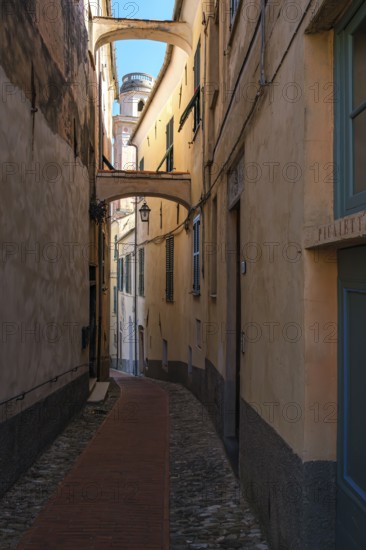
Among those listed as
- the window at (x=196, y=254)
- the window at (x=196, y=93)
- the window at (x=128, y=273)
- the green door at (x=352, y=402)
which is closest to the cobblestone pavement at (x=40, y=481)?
the green door at (x=352, y=402)

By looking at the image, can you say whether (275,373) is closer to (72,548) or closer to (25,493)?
(72,548)

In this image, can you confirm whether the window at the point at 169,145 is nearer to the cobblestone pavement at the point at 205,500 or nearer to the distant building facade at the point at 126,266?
the distant building facade at the point at 126,266

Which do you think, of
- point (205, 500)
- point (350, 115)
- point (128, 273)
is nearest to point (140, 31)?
point (205, 500)

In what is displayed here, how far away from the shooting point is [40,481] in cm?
581

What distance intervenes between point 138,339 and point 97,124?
36.6 ft

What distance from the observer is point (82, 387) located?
9.77 meters

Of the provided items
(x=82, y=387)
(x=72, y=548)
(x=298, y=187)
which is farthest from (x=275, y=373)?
(x=82, y=387)

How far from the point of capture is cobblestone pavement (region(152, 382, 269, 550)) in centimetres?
436

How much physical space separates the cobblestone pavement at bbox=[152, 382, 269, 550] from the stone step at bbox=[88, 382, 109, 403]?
254 centimetres

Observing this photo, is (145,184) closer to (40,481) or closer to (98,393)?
(98,393)

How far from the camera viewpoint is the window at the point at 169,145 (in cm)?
1585

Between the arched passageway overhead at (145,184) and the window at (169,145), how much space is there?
295 centimetres

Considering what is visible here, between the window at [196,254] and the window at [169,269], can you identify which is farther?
the window at [169,269]

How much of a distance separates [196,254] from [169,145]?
6038mm
